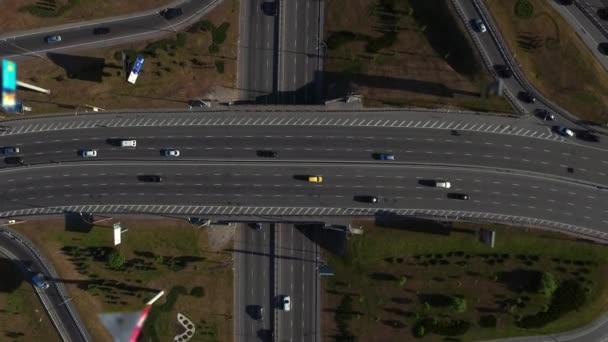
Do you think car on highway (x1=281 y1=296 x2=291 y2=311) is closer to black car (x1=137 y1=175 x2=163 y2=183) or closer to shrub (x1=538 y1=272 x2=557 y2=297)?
black car (x1=137 y1=175 x2=163 y2=183)

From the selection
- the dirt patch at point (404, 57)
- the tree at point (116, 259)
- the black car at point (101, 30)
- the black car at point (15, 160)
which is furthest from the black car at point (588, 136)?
the black car at point (15, 160)

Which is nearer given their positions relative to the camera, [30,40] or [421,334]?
[421,334]

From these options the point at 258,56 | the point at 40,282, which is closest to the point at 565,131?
the point at 258,56

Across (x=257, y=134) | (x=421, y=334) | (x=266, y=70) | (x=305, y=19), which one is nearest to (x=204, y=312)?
(x=257, y=134)

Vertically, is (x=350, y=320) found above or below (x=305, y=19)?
below

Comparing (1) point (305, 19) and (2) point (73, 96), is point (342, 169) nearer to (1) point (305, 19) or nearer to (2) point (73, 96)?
(1) point (305, 19)

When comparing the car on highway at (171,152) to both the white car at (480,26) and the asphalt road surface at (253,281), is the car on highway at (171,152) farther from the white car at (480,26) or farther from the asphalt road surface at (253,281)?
the white car at (480,26)

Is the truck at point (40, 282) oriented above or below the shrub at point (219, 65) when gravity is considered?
below
